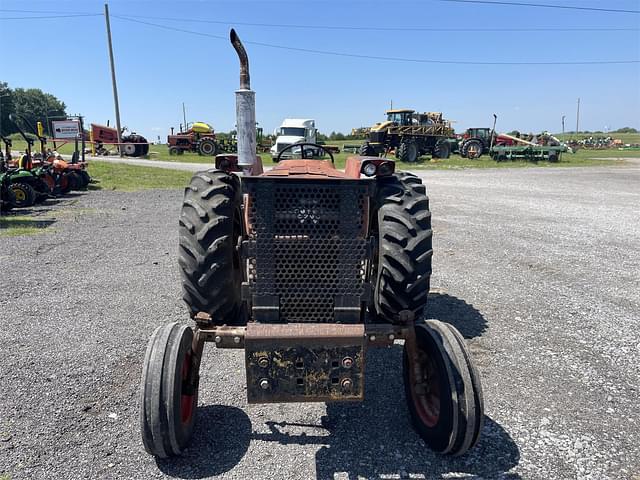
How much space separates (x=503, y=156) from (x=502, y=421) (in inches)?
1095

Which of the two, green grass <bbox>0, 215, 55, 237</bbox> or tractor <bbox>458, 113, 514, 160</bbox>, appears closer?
green grass <bbox>0, 215, 55, 237</bbox>

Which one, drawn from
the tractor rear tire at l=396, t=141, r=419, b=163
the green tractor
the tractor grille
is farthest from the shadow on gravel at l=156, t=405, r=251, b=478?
the tractor rear tire at l=396, t=141, r=419, b=163

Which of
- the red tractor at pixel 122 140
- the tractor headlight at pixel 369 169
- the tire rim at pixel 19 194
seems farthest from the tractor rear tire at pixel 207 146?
the tractor headlight at pixel 369 169

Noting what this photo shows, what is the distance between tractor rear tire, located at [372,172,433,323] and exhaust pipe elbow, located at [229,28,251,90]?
120 centimetres

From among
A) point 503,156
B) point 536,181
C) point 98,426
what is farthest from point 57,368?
point 503,156

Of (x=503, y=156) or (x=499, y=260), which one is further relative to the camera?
(x=503, y=156)

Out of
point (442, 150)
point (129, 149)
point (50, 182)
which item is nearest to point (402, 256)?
point (50, 182)

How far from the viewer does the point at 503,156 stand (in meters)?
28.5

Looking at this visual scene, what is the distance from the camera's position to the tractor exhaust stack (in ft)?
9.09

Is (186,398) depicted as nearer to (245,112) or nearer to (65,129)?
(245,112)

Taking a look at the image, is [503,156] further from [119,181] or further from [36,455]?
[36,455]

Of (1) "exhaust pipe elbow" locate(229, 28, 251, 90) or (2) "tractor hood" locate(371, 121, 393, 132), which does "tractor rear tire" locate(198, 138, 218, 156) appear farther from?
(1) "exhaust pipe elbow" locate(229, 28, 251, 90)

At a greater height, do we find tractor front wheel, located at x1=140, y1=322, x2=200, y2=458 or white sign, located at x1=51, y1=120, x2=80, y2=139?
white sign, located at x1=51, y1=120, x2=80, y2=139

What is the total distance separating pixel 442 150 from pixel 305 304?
28314mm
